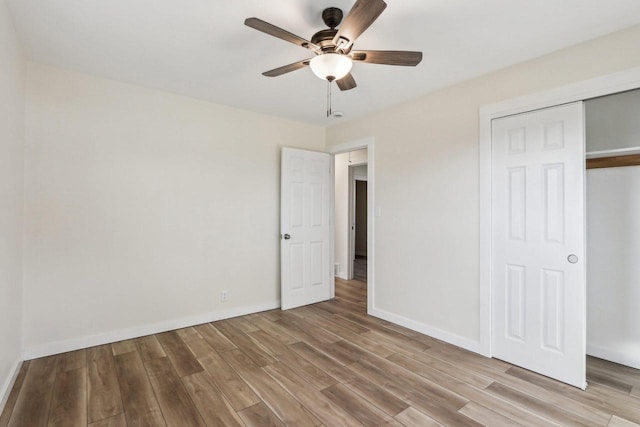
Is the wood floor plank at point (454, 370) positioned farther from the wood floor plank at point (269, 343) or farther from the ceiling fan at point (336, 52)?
the ceiling fan at point (336, 52)

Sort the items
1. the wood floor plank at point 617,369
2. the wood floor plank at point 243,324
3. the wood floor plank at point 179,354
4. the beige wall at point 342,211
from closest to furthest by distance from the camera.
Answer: the wood floor plank at point 617,369 < the wood floor plank at point 179,354 < the wood floor plank at point 243,324 < the beige wall at point 342,211

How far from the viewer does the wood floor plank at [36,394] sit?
6.14 ft

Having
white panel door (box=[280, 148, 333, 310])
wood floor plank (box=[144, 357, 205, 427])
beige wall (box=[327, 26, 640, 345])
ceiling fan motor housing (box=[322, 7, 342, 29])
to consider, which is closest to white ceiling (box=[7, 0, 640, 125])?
ceiling fan motor housing (box=[322, 7, 342, 29])

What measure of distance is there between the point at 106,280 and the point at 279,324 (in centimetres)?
179

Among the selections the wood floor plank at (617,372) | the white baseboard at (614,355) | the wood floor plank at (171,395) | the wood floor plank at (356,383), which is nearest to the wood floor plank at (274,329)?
the wood floor plank at (356,383)

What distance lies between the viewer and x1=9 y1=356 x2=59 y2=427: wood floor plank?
1.87 meters

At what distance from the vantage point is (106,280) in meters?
2.92

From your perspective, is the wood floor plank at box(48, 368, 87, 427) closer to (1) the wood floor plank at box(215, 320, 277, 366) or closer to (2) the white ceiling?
(1) the wood floor plank at box(215, 320, 277, 366)

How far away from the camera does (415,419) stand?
1.89 meters

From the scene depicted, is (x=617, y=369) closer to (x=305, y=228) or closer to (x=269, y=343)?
(x=269, y=343)

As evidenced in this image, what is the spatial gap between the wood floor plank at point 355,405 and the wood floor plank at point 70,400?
61.1 inches

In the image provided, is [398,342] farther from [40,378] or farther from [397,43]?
[40,378]

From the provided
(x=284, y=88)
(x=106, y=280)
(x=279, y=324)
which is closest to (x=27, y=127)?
(x=106, y=280)

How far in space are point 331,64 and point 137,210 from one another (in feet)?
7.91
